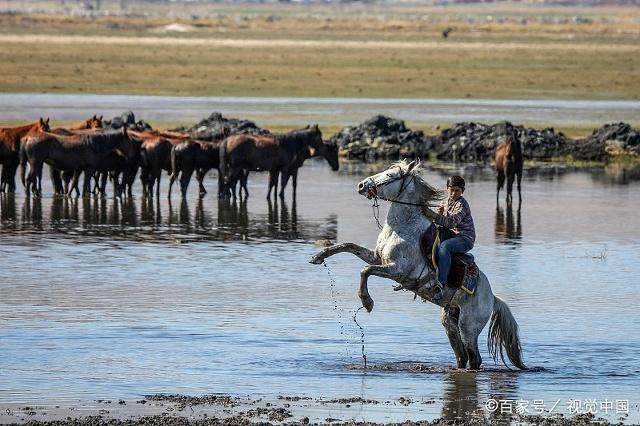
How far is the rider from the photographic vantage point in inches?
480

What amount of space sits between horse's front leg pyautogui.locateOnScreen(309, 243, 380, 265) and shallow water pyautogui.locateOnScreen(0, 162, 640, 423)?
97 cm

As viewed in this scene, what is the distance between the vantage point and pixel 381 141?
37.1 meters

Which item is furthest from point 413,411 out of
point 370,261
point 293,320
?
point 293,320

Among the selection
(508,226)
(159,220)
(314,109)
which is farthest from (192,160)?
(314,109)

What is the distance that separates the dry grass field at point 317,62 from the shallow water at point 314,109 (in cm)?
294

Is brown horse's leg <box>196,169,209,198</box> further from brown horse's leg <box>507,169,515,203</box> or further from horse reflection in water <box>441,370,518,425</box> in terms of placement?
horse reflection in water <box>441,370,518,425</box>

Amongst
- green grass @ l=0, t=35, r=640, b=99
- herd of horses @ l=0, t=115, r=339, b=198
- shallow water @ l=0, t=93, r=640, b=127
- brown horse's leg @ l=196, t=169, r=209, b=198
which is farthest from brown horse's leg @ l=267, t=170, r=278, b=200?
green grass @ l=0, t=35, r=640, b=99

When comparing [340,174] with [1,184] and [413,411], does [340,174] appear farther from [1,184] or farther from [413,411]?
[413,411]

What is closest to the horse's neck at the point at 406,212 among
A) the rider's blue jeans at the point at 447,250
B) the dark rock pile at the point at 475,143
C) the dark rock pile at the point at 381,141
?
the rider's blue jeans at the point at 447,250

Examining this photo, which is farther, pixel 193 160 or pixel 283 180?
pixel 193 160

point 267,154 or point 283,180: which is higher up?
point 267,154

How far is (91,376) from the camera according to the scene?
11.8 meters

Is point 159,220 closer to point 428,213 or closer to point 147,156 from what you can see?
point 147,156

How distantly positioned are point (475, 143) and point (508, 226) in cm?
1384
